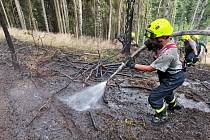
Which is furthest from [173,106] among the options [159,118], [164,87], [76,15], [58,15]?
[58,15]

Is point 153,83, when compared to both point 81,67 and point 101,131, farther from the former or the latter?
point 101,131

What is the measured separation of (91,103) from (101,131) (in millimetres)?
970

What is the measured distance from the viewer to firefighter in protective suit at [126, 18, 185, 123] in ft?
12.3

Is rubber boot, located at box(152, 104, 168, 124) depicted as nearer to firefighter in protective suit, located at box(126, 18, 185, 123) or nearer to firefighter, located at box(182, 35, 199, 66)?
firefighter in protective suit, located at box(126, 18, 185, 123)

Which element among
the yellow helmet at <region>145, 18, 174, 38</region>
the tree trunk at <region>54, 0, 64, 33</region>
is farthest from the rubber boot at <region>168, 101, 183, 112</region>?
the tree trunk at <region>54, 0, 64, 33</region>

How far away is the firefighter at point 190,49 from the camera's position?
7239 millimetres

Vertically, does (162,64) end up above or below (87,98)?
above

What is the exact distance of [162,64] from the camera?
3.80 metres

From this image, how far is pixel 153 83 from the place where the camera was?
600cm

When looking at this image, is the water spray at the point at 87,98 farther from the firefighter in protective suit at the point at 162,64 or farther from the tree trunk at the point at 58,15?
the tree trunk at the point at 58,15

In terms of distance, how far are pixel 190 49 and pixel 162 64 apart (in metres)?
4.02

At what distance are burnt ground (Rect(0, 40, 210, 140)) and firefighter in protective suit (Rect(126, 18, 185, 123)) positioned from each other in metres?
0.43

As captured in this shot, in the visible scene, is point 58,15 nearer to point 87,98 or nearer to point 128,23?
point 128,23

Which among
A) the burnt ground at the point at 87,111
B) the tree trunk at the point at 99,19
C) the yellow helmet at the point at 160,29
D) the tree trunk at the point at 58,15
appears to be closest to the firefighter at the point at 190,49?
the burnt ground at the point at 87,111
